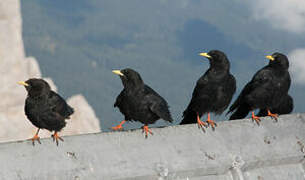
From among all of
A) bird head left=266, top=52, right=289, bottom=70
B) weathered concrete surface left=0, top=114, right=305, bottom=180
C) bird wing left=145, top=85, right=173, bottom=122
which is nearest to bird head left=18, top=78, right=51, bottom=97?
bird wing left=145, top=85, right=173, bottom=122

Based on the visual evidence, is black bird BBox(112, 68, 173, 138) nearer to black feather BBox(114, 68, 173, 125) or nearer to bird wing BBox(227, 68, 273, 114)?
black feather BBox(114, 68, 173, 125)

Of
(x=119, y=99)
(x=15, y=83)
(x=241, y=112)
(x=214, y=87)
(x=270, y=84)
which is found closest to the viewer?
(x=119, y=99)

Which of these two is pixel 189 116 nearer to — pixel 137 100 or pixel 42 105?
pixel 137 100

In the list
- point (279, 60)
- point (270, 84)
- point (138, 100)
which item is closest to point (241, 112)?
point (270, 84)

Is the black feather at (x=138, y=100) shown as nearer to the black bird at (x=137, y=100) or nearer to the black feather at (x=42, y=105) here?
the black bird at (x=137, y=100)

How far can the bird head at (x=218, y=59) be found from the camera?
6.82 metres

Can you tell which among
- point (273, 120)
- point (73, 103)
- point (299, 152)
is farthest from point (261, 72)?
point (73, 103)

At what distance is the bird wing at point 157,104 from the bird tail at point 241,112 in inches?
64.2

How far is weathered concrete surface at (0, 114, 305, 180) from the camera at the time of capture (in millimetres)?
3797

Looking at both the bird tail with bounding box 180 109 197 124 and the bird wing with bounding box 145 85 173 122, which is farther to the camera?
the bird tail with bounding box 180 109 197 124

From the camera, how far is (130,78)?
20.4 feet

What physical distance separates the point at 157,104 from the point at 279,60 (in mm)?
2446

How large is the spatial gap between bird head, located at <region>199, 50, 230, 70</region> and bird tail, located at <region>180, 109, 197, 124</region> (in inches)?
35.7

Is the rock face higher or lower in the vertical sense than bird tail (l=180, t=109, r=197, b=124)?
higher
